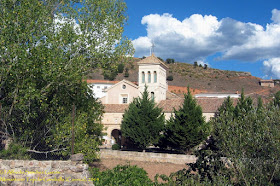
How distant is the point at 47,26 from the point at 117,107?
25359 mm

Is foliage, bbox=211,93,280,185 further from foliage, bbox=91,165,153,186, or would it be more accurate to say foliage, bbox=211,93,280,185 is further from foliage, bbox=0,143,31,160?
foliage, bbox=0,143,31,160

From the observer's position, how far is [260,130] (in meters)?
9.11

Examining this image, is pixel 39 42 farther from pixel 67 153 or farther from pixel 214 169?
pixel 214 169

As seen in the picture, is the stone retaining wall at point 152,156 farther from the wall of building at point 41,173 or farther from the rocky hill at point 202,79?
the rocky hill at point 202,79

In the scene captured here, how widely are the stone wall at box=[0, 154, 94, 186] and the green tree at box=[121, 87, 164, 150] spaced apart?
19.5 m

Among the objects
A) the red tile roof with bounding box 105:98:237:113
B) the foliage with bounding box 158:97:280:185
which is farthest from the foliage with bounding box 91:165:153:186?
the red tile roof with bounding box 105:98:237:113

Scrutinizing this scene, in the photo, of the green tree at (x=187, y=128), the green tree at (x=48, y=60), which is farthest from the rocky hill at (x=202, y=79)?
the green tree at (x=48, y=60)

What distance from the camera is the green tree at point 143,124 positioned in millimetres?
28703

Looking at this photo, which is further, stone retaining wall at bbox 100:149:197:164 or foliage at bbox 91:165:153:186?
stone retaining wall at bbox 100:149:197:164

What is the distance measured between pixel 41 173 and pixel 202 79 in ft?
284

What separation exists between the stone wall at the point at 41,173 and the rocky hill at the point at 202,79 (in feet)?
213

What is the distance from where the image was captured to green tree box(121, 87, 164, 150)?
2870 cm

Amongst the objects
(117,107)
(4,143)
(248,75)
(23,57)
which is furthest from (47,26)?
(248,75)

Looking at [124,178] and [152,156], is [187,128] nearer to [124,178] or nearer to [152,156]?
[152,156]
